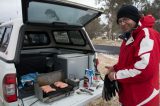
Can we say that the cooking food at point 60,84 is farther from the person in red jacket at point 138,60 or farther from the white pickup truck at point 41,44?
the person in red jacket at point 138,60

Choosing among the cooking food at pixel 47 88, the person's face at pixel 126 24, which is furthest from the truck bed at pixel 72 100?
the person's face at pixel 126 24

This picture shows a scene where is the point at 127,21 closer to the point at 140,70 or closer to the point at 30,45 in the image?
the point at 140,70

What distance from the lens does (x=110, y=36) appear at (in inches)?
2025

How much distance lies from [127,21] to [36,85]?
5.12ft

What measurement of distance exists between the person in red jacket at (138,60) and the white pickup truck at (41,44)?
1.01 metres

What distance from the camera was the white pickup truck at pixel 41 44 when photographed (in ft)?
8.56

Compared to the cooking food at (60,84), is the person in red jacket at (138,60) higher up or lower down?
higher up

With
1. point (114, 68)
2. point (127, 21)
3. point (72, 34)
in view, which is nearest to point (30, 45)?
point (72, 34)

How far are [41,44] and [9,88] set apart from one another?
2.73 meters

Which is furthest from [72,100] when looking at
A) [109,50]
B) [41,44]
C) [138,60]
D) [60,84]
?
[109,50]

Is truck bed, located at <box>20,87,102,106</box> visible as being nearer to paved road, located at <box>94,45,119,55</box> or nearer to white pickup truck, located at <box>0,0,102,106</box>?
white pickup truck, located at <box>0,0,102,106</box>

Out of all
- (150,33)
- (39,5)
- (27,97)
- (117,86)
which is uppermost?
(39,5)

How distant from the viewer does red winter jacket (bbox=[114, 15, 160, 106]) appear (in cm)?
199

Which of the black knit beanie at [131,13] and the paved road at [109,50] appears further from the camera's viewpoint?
the paved road at [109,50]
